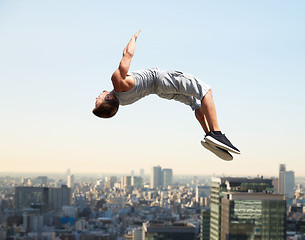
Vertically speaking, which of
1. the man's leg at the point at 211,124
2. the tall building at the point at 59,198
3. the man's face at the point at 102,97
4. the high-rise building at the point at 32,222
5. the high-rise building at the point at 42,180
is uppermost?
the man's face at the point at 102,97

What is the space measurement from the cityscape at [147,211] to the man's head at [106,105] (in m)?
45.3

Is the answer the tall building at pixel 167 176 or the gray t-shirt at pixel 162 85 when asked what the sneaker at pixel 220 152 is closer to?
the gray t-shirt at pixel 162 85

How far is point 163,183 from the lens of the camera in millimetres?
124562

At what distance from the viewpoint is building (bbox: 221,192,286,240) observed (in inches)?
1881

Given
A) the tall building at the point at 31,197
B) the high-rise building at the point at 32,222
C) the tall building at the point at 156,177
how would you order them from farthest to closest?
the tall building at the point at 156,177 → the tall building at the point at 31,197 → the high-rise building at the point at 32,222

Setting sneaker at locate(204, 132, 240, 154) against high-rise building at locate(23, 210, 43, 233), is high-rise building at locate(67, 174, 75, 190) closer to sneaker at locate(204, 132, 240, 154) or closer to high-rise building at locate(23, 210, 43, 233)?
high-rise building at locate(23, 210, 43, 233)

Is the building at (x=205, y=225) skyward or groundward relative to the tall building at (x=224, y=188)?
groundward

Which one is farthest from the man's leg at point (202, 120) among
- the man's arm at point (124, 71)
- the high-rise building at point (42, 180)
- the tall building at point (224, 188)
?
the high-rise building at point (42, 180)

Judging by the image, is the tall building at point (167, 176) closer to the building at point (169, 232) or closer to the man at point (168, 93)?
the building at point (169, 232)

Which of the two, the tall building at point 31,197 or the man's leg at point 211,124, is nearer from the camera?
the man's leg at point 211,124

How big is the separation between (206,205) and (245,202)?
135 ft

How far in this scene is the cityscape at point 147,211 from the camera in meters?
48.5

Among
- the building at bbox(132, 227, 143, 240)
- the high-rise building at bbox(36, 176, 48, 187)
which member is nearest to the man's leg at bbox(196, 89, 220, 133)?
the building at bbox(132, 227, 143, 240)

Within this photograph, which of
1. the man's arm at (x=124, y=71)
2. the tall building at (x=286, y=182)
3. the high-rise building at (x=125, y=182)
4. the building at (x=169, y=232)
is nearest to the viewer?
the man's arm at (x=124, y=71)
